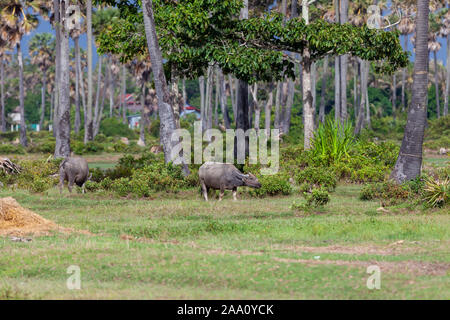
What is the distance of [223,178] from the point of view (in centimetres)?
2098

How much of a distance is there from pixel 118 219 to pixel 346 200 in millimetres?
7101

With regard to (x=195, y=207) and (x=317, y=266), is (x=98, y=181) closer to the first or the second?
(x=195, y=207)

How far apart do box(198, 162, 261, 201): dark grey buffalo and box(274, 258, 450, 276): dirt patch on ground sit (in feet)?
29.2

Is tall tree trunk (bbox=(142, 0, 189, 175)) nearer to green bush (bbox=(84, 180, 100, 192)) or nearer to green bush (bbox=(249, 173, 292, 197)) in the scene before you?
green bush (bbox=(84, 180, 100, 192))

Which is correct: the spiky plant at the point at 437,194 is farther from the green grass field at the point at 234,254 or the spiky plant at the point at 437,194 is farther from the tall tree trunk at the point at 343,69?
the tall tree trunk at the point at 343,69

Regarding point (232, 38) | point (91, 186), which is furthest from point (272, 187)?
point (232, 38)

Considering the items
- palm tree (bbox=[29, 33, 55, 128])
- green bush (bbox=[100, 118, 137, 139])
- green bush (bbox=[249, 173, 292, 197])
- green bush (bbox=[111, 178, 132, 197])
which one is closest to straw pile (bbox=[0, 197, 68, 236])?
green bush (bbox=[111, 178, 132, 197])

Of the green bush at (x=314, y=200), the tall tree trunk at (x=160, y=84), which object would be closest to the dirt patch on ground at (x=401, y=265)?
the green bush at (x=314, y=200)

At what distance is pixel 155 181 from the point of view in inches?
927

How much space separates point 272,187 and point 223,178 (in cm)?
209

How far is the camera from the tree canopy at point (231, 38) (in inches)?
1061

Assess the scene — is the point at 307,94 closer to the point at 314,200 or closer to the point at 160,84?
the point at 160,84

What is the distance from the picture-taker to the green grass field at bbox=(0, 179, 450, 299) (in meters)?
10.4
